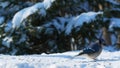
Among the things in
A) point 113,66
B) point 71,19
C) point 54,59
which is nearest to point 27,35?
point 71,19

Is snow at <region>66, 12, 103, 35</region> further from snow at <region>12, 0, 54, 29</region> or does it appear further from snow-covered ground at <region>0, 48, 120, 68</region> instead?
snow-covered ground at <region>0, 48, 120, 68</region>

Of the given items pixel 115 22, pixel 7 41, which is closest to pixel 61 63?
pixel 115 22

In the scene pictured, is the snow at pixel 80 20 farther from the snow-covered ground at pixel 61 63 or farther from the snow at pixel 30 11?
the snow-covered ground at pixel 61 63

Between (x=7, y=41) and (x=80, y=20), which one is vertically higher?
(x=80, y=20)

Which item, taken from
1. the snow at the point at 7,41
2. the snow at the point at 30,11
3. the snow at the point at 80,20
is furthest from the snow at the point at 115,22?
the snow at the point at 7,41

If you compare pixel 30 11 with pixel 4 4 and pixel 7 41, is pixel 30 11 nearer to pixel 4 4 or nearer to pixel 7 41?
pixel 7 41

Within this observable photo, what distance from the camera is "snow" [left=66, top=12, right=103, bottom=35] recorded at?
38.7ft

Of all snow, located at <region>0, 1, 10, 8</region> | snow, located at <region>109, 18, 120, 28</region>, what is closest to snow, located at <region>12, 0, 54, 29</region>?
snow, located at <region>0, 1, 10, 8</region>

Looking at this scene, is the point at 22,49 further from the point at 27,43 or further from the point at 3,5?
the point at 3,5

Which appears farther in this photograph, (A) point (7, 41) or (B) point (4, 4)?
(B) point (4, 4)

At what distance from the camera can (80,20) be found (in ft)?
39.1

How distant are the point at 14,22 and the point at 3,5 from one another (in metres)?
1.85

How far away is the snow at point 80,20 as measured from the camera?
11781mm

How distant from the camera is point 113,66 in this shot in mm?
7012
